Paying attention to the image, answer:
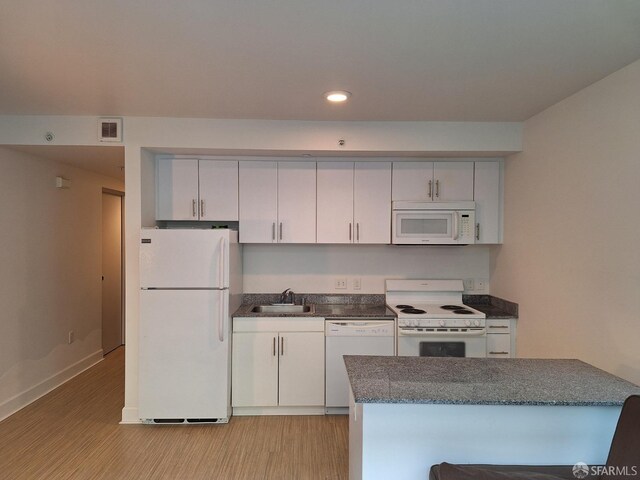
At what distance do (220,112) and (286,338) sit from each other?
6.44 feet

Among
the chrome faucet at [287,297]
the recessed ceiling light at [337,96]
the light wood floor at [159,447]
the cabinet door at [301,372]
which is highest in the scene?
the recessed ceiling light at [337,96]

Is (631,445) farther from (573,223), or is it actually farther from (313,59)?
(313,59)

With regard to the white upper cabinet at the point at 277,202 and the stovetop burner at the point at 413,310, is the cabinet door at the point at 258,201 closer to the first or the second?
the white upper cabinet at the point at 277,202

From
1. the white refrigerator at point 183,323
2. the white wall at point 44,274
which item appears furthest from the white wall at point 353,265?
the white wall at point 44,274

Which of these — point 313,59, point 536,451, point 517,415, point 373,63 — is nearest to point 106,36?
point 313,59

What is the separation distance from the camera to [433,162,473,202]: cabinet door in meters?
3.38

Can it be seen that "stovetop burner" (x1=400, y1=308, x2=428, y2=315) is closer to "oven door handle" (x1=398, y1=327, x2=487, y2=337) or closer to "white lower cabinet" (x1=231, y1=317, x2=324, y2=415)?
"oven door handle" (x1=398, y1=327, x2=487, y2=337)

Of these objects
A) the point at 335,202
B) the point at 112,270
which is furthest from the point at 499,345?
the point at 112,270

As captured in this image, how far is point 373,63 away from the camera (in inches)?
78.8

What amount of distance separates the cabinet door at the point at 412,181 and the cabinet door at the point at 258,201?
1.14m

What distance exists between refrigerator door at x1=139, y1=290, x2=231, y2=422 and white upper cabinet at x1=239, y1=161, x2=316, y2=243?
0.73 m

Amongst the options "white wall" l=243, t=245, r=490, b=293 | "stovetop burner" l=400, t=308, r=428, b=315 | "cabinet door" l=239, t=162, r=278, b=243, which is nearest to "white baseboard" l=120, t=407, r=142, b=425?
"white wall" l=243, t=245, r=490, b=293

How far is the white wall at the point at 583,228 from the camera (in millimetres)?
1962

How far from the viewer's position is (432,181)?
3373 mm
